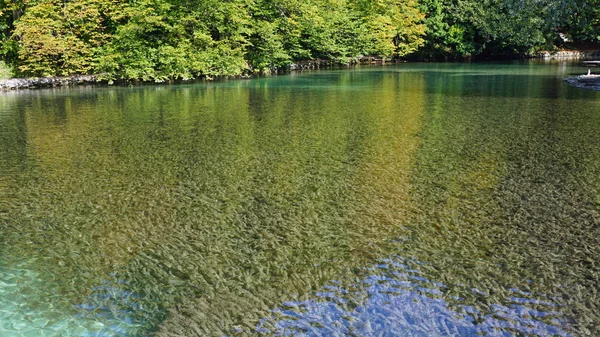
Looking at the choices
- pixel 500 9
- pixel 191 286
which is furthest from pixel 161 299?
pixel 500 9

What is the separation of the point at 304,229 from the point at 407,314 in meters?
2.21

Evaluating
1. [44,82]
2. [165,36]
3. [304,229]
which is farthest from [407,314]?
[165,36]

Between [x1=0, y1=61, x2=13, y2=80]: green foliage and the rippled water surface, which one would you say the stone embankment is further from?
the rippled water surface

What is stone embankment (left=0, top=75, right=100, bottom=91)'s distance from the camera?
2550cm

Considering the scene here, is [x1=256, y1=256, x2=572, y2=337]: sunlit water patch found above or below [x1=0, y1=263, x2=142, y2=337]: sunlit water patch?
above

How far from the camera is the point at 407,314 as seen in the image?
4.30 metres

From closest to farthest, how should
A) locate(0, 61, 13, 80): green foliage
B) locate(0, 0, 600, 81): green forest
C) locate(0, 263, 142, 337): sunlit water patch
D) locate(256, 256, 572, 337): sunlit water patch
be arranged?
1. locate(256, 256, 572, 337): sunlit water patch
2. locate(0, 263, 142, 337): sunlit water patch
3. locate(0, 61, 13, 80): green foliage
4. locate(0, 0, 600, 81): green forest

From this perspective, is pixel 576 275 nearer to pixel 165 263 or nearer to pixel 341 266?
pixel 341 266

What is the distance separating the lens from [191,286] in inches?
191

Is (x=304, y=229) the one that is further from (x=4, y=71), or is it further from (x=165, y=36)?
(x=165, y=36)

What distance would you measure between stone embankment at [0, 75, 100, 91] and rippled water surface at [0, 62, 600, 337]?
46.4ft

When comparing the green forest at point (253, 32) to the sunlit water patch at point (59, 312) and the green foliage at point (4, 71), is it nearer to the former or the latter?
the green foliage at point (4, 71)

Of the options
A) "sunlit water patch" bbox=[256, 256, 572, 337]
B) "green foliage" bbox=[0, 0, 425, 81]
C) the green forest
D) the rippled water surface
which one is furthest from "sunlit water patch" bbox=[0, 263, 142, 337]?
the green forest

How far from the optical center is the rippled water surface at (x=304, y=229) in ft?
14.2
